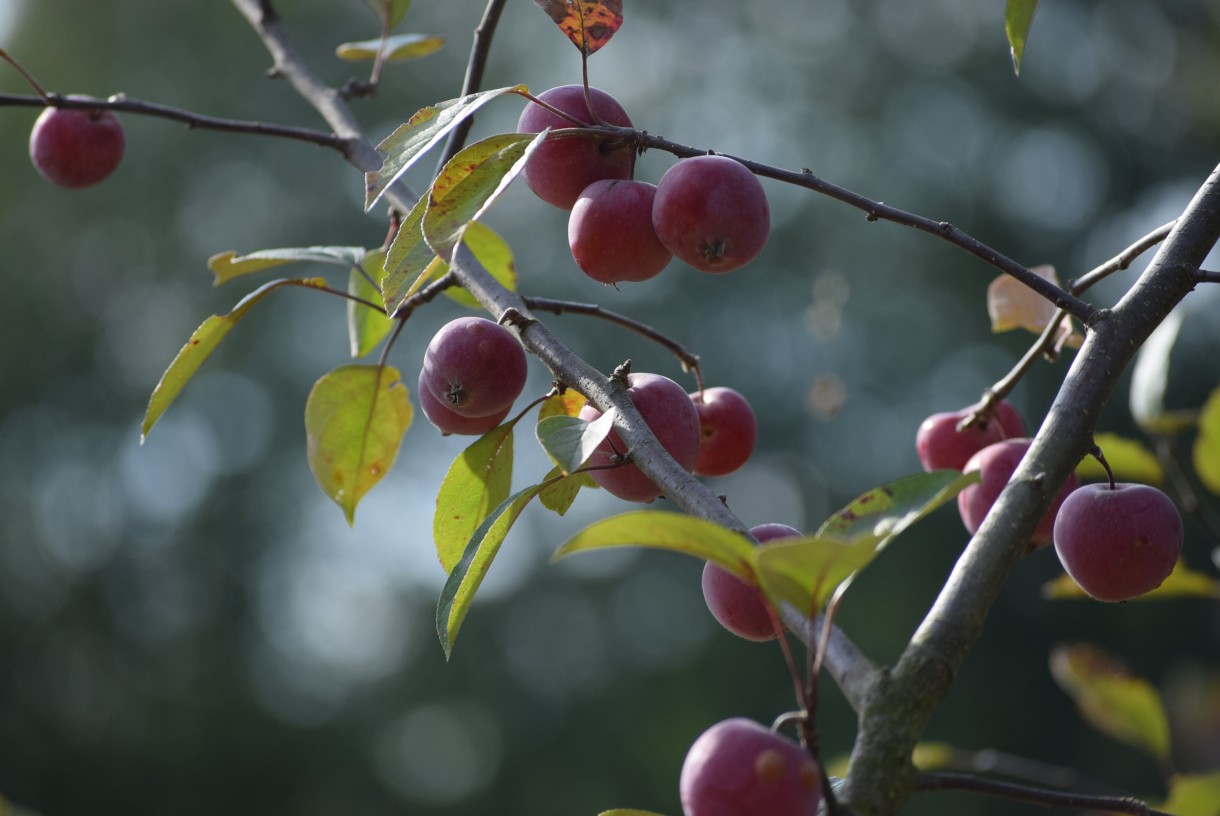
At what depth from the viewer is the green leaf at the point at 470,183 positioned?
587mm

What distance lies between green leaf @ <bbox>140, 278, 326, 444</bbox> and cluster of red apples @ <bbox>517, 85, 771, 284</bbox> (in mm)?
206

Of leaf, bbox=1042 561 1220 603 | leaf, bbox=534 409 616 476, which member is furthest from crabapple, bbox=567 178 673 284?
leaf, bbox=1042 561 1220 603

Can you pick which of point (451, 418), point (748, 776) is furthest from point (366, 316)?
point (748, 776)

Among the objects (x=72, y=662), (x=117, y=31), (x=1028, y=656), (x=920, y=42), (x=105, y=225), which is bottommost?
(x=1028, y=656)

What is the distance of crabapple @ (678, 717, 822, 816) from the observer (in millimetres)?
410

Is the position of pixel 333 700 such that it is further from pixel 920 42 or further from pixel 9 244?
pixel 920 42

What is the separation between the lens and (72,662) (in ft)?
29.2

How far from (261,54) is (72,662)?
5.37m

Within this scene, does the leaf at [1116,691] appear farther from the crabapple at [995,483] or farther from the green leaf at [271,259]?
the green leaf at [271,259]

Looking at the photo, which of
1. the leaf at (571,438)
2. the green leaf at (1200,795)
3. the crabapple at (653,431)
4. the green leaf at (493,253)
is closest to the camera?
the leaf at (571,438)

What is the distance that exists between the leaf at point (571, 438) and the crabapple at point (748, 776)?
0.15 m

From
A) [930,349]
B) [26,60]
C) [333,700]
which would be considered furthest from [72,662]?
[930,349]

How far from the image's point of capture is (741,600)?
60 cm

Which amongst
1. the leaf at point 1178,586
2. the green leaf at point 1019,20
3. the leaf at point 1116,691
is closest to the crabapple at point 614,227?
the green leaf at point 1019,20
